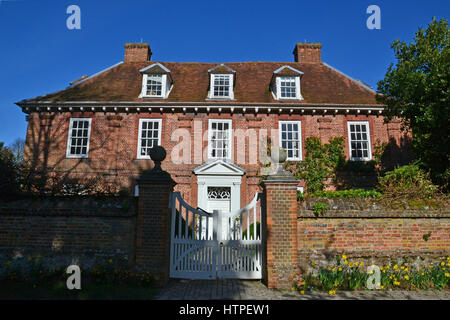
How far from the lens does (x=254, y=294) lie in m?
5.65

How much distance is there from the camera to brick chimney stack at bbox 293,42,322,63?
63.1 ft

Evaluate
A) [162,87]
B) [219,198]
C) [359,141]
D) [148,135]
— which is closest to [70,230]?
[219,198]

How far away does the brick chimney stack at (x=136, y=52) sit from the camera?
1902 cm

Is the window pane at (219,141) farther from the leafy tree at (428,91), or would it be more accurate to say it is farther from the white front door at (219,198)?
the leafy tree at (428,91)

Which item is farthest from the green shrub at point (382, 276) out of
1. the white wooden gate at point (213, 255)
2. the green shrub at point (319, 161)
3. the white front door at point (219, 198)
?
the white front door at point (219, 198)

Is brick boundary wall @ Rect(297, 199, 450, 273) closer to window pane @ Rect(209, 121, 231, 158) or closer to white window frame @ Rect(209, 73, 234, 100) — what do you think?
window pane @ Rect(209, 121, 231, 158)

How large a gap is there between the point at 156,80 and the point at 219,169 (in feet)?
20.3

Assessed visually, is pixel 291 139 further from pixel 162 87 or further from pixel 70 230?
pixel 70 230

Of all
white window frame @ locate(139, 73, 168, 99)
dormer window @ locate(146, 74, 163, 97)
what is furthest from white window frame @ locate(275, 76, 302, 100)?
dormer window @ locate(146, 74, 163, 97)

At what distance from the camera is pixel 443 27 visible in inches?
381

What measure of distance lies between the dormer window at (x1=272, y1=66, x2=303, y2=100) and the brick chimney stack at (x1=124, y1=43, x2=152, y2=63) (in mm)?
8717

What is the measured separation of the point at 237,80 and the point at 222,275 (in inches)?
515

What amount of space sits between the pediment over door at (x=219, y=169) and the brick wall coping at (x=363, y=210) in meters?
7.72

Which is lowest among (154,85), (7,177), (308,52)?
(7,177)
